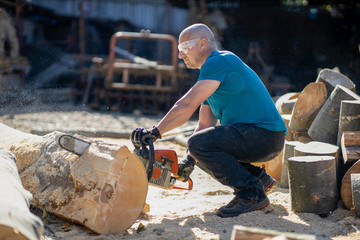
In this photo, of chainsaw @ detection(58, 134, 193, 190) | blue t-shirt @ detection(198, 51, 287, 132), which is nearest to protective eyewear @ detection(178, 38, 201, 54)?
blue t-shirt @ detection(198, 51, 287, 132)

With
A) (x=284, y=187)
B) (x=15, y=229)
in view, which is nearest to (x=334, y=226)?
(x=284, y=187)

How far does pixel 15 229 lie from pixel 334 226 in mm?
2072

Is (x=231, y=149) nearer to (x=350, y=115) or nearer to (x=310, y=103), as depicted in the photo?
(x=350, y=115)

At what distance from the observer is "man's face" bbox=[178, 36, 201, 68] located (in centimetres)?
328

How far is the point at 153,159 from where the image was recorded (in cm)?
294

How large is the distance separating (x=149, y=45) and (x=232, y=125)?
11.2 m

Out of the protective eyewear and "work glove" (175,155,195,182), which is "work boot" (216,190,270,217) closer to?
"work glove" (175,155,195,182)

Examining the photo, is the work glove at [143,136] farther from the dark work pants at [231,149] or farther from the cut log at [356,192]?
the cut log at [356,192]

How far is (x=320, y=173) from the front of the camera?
124 inches

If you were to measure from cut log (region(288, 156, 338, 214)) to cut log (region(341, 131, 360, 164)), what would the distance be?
0.83ft

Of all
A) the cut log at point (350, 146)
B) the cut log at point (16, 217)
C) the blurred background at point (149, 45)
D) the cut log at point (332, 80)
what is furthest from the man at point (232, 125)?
the blurred background at point (149, 45)

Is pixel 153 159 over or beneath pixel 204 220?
over

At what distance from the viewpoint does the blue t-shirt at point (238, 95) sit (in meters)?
3.13

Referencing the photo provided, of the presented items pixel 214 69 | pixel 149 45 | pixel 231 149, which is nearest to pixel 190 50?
pixel 214 69
